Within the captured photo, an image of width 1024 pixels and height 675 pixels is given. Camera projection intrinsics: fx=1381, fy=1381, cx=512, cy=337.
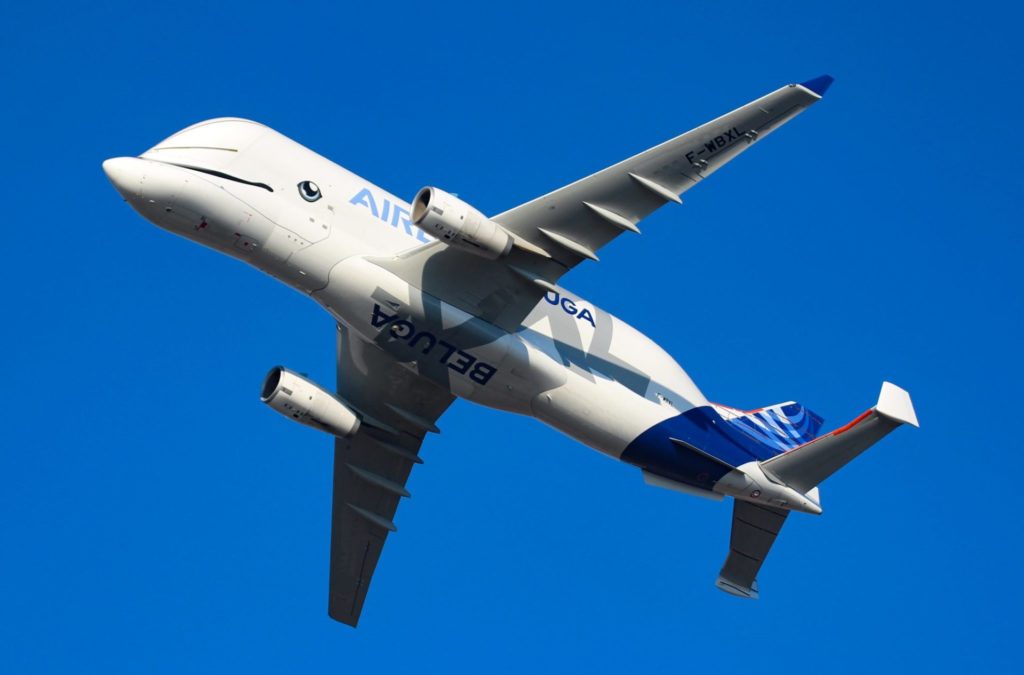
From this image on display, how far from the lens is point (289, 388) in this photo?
3897 centimetres

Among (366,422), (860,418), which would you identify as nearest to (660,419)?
(860,418)

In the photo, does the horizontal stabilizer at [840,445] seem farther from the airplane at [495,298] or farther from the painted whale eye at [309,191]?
the painted whale eye at [309,191]

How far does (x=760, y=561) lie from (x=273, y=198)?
724 inches

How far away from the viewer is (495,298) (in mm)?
36594

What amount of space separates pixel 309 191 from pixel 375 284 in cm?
311

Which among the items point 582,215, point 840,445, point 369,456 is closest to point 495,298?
point 582,215

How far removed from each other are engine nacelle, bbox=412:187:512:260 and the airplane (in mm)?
46

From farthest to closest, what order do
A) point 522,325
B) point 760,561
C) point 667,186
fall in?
point 760,561
point 522,325
point 667,186

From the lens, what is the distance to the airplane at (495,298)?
3484cm

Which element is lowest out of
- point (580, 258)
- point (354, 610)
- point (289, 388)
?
point (354, 610)

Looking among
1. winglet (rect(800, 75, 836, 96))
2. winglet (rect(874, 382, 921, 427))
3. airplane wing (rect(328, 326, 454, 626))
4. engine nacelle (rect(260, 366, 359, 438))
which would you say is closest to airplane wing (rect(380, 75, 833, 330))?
winglet (rect(800, 75, 836, 96))

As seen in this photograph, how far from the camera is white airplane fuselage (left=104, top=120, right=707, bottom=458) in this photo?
3544cm

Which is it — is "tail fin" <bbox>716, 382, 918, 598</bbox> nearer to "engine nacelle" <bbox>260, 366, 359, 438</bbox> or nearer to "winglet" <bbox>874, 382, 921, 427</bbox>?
"winglet" <bbox>874, 382, 921, 427</bbox>

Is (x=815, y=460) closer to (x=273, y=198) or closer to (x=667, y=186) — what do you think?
(x=667, y=186)
